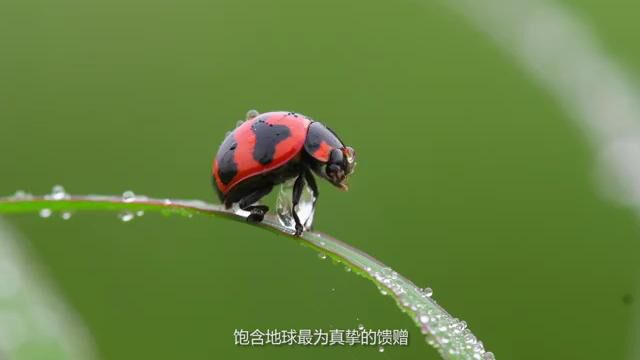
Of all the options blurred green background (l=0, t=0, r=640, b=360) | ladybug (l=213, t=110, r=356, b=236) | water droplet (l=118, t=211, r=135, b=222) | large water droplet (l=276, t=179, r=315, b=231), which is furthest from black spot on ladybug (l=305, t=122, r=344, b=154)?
blurred green background (l=0, t=0, r=640, b=360)

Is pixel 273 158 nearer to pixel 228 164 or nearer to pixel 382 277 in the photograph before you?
pixel 228 164

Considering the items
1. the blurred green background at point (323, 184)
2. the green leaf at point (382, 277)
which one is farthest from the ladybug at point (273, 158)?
the blurred green background at point (323, 184)

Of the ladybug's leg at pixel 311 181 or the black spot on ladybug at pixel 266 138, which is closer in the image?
the black spot on ladybug at pixel 266 138

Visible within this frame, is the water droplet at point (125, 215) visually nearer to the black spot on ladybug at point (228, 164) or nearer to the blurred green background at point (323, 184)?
the black spot on ladybug at point (228, 164)

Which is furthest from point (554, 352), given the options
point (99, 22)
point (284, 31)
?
point (99, 22)

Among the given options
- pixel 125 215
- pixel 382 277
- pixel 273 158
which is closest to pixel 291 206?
pixel 273 158

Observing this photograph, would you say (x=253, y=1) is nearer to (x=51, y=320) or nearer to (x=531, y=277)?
(x=531, y=277)
